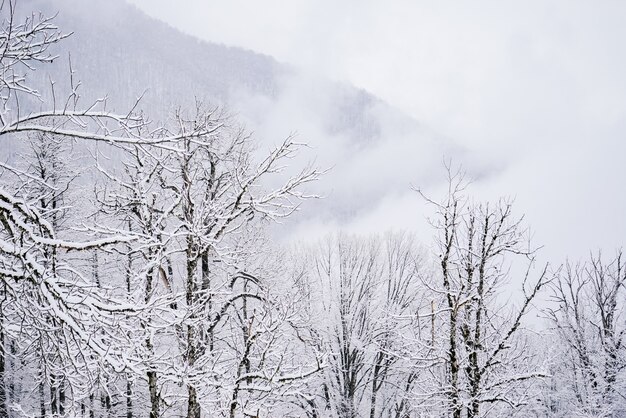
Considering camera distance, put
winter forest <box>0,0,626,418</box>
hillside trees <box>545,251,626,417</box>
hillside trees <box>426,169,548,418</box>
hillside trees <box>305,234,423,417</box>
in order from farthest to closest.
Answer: hillside trees <box>305,234,423,417</box> → hillside trees <box>545,251,626,417</box> → hillside trees <box>426,169,548,418</box> → winter forest <box>0,0,626,418</box>

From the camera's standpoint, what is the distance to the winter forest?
3.86 m

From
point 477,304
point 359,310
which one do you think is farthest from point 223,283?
point 359,310

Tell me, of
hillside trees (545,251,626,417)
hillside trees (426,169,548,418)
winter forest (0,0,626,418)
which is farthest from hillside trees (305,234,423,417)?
hillside trees (426,169,548,418)

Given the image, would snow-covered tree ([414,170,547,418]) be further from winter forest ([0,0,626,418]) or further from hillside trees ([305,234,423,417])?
hillside trees ([305,234,423,417])

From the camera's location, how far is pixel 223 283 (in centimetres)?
821

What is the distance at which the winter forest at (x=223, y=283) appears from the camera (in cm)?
386

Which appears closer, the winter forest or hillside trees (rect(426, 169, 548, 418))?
the winter forest

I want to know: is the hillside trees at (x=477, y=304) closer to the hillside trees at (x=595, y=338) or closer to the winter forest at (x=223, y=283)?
the winter forest at (x=223, y=283)

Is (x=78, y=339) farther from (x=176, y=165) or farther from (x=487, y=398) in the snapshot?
(x=487, y=398)

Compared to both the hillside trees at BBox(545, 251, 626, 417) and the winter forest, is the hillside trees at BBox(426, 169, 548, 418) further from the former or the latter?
the hillside trees at BBox(545, 251, 626, 417)

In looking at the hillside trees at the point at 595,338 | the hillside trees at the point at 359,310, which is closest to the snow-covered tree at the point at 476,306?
the hillside trees at the point at 595,338

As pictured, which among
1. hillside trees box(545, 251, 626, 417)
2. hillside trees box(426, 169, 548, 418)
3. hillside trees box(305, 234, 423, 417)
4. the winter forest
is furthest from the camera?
hillside trees box(305, 234, 423, 417)

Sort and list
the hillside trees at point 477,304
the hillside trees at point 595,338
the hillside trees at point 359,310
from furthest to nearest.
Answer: the hillside trees at point 359,310 < the hillside trees at point 595,338 < the hillside trees at point 477,304

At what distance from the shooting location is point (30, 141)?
1708 centimetres
